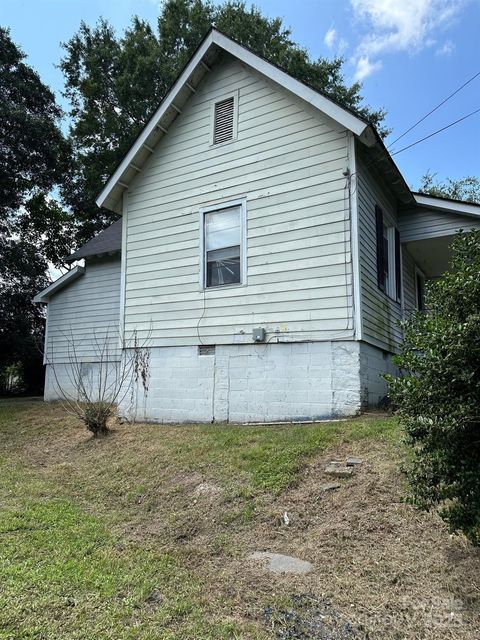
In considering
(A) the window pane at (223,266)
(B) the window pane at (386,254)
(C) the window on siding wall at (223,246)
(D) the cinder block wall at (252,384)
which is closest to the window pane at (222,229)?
(C) the window on siding wall at (223,246)

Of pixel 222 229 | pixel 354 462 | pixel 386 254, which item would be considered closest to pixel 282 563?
pixel 354 462

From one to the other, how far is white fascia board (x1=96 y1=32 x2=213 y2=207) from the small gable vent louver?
864mm

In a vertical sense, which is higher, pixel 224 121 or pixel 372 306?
pixel 224 121

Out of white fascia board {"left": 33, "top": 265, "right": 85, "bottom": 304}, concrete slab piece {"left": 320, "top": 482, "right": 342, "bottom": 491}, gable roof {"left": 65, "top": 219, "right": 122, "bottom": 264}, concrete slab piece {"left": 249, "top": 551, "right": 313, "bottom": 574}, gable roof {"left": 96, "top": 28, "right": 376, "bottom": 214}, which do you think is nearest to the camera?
concrete slab piece {"left": 249, "top": 551, "right": 313, "bottom": 574}

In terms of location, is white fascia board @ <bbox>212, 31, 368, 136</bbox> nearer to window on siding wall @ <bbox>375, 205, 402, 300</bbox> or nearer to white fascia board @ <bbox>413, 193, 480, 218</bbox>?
window on siding wall @ <bbox>375, 205, 402, 300</bbox>

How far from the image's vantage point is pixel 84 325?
13969 millimetres

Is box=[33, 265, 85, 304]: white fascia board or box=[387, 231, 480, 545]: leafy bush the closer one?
box=[387, 231, 480, 545]: leafy bush

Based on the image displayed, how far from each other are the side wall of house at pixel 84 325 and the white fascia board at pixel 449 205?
8371 mm

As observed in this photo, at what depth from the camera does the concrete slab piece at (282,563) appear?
11.3 ft

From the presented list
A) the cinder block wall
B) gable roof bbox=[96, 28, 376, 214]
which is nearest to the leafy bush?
the cinder block wall

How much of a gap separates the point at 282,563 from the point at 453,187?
2891cm

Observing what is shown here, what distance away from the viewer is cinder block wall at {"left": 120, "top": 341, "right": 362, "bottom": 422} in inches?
283

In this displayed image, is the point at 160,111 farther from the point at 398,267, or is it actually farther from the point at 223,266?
the point at 398,267

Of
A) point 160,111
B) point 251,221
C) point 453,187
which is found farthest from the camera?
point 453,187
